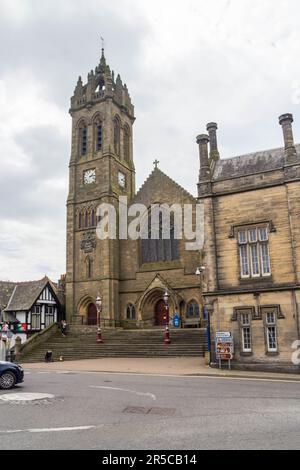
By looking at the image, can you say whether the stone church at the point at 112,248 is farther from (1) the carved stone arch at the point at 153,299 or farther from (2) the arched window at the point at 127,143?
(2) the arched window at the point at 127,143

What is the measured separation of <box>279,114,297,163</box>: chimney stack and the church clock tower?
21.8 meters

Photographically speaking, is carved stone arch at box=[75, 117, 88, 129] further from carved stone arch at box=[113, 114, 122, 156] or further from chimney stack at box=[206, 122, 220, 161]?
chimney stack at box=[206, 122, 220, 161]

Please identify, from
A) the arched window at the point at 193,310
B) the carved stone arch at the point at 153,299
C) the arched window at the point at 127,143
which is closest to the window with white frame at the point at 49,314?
the carved stone arch at the point at 153,299

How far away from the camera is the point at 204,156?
2180 cm

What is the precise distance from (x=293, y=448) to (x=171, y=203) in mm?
33622

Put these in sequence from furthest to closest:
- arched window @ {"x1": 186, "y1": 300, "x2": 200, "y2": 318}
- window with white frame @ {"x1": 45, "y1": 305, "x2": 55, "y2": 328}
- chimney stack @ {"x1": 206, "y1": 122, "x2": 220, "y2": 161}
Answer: window with white frame @ {"x1": 45, "y1": 305, "x2": 55, "y2": 328}
arched window @ {"x1": 186, "y1": 300, "x2": 200, "y2": 318}
chimney stack @ {"x1": 206, "y1": 122, "x2": 220, "y2": 161}

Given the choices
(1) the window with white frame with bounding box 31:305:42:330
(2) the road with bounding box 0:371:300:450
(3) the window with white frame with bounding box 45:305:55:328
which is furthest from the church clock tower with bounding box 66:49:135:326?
(2) the road with bounding box 0:371:300:450

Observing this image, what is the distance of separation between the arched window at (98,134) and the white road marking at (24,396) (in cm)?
3401

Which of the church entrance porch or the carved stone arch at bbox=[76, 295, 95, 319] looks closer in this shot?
the church entrance porch

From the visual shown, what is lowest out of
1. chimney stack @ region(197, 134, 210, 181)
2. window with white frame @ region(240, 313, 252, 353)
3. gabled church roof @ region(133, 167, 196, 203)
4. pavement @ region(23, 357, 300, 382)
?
pavement @ region(23, 357, 300, 382)

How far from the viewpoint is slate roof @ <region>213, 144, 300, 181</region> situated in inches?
807

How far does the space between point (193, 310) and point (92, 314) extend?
9937 millimetres

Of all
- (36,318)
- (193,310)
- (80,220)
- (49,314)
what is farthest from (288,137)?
(49,314)

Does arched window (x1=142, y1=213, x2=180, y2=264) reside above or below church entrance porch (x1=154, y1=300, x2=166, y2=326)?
above
